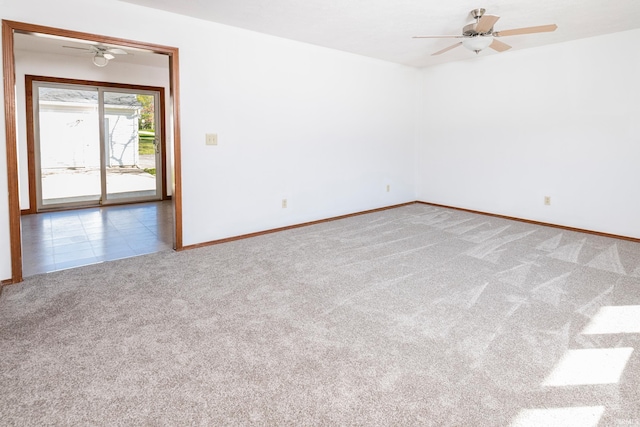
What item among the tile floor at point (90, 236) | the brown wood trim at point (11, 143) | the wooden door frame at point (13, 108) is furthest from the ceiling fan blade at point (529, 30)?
the brown wood trim at point (11, 143)

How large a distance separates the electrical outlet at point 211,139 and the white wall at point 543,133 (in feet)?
12.5

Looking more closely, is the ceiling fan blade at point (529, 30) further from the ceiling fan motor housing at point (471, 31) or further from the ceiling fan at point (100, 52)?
the ceiling fan at point (100, 52)

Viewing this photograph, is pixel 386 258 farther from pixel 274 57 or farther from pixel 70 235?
pixel 70 235

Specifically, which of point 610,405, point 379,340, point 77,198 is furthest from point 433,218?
point 77,198

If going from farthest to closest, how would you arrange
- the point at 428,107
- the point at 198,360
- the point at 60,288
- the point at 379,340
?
the point at 428,107 < the point at 60,288 < the point at 379,340 < the point at 198,360

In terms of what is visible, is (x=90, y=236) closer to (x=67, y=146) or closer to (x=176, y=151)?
(x=176, y=151)

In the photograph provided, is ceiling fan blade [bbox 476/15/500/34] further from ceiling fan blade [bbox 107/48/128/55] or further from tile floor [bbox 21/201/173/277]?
ceiling fan blade [bbox 107/48/128/55]

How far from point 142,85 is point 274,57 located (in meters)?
3.29

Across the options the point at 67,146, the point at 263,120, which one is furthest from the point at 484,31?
the point at 67,146

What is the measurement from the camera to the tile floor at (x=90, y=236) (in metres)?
3.60

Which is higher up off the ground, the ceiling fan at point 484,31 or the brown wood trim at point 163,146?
the ceiling fan at point 484,31

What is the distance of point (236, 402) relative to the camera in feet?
5.42

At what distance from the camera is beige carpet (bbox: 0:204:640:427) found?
1.62 m

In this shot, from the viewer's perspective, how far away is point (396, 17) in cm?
376
